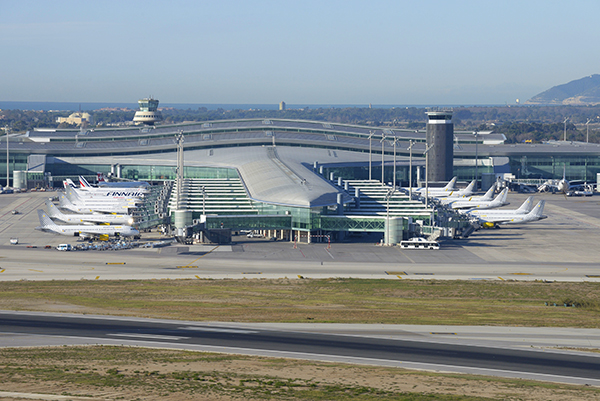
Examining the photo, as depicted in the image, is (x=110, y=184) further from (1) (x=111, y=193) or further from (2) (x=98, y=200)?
(2) (x=98, y=200)

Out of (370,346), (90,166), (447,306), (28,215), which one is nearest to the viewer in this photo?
(370,346)

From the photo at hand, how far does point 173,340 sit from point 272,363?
9439mm

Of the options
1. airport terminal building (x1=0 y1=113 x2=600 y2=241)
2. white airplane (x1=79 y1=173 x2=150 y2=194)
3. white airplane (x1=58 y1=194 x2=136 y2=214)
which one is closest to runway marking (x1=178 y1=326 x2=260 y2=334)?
airport terminal building (x1=0 y1=113 x2=600 y2=241)

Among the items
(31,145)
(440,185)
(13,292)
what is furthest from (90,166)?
(13,292)

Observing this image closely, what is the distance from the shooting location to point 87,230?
347 ft

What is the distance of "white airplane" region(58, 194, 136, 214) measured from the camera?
418ft

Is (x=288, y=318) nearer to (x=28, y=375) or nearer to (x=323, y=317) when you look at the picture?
(x=323, y=317)

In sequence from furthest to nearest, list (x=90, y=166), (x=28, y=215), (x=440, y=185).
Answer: (x=90, y=166) → (x=440, y=185) → (x=28, y=215)

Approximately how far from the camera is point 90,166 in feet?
626

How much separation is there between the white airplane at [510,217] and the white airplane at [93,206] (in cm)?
6009

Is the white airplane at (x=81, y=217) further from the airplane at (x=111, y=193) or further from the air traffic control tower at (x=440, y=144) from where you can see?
the air traffic control tower at (x=440, y=144)

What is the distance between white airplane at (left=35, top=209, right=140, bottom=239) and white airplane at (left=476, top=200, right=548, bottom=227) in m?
56.1

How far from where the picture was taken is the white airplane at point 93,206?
5020 inches

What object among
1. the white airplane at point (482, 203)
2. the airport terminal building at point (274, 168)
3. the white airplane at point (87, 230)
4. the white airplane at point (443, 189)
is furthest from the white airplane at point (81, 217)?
the white airplane at point (443, 189)
